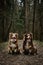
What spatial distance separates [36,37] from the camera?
4.23 m

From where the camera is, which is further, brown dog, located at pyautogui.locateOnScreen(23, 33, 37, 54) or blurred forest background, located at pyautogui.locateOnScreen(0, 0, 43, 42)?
blurred forest background, located at pyautogui.locateOnScreen(0, 0, 43, 42)

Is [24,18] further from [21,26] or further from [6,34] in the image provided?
[6,34]

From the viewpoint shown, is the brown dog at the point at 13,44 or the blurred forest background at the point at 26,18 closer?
the brown dog at the point at 13,44

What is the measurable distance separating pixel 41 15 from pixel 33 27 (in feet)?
1.23

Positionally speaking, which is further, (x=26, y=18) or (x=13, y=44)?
(x=26, y=18)

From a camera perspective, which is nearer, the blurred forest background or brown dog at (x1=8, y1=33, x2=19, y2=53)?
brown dog at (x1=8, y1=33, x2=19, y2=53)

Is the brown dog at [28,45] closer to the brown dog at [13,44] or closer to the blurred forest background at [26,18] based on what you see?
the brown dog at [13,44]

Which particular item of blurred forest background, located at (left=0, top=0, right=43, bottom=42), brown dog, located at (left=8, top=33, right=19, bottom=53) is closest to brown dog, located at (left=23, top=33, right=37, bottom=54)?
brown dog, located at (left=8, top=33, right=19, bottom=53)

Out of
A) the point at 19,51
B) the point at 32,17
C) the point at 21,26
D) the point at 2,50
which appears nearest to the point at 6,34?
the point at 21,26

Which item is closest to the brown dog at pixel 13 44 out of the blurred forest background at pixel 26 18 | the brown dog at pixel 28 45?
the brown dog at pixel 28 45

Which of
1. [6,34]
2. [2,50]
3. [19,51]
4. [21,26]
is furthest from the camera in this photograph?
[21,26]

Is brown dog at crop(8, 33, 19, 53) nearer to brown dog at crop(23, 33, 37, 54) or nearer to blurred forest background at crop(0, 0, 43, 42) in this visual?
brown dog at crop(23, 33, 37, 54)

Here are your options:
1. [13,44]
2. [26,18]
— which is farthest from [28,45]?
[26,18]

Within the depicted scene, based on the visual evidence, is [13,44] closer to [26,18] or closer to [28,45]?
[28,45]
